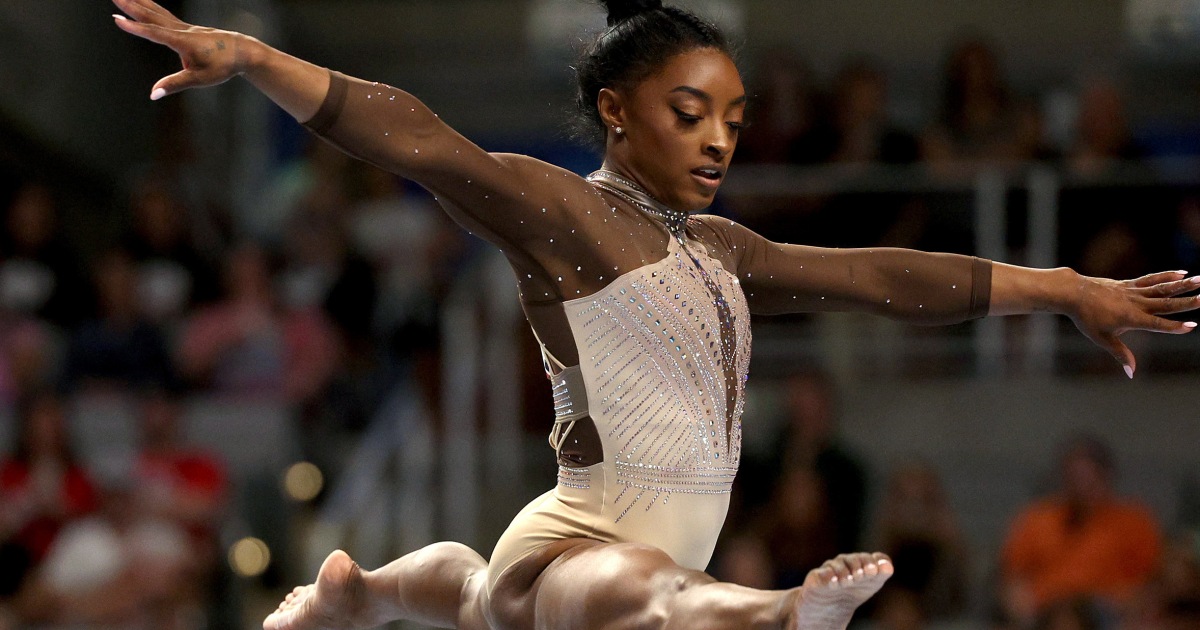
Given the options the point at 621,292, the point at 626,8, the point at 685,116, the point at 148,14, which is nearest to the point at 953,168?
the point at 626,8

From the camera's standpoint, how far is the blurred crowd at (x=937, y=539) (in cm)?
467

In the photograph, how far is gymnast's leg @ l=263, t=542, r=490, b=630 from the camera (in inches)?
98.7

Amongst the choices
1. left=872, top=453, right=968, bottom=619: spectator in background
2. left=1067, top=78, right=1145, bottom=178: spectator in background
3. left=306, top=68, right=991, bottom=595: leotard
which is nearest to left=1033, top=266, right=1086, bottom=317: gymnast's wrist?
left=306, top=68, right=991, bottom=595: leotard

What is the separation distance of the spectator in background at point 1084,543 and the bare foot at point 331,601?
2.75 meters

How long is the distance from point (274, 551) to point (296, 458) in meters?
0.37

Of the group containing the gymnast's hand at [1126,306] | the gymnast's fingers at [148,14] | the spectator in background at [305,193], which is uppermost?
the spectator in background at [305,193]

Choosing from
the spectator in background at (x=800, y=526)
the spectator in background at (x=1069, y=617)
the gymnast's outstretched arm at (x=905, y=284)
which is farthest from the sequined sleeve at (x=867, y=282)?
the spectator in background at (x=800, y=526)

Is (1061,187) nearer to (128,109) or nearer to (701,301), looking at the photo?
(701,301)

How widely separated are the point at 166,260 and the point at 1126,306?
4572 mm

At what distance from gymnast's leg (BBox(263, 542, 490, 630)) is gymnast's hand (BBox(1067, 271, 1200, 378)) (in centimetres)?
111

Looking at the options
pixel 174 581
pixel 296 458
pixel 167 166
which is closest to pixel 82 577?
pixel 174 581

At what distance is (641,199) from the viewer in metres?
2.38

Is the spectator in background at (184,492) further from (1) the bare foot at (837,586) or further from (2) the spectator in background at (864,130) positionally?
(1) the bare foot at (837,586)

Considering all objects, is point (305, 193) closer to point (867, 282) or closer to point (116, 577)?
point (116, 577)
